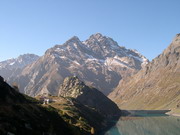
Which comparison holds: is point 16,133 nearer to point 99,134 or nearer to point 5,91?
point 5,91

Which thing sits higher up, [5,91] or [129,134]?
[5,91]

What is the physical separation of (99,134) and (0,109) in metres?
113

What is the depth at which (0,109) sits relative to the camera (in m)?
56.2

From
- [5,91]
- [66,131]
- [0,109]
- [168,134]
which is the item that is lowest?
[168,134]

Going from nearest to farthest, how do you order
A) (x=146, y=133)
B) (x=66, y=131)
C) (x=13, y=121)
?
(x=13, y=121) < (x=66, y=131) < (x=146, y=133)

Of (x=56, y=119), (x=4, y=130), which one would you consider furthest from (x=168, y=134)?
(x=4, y=130)

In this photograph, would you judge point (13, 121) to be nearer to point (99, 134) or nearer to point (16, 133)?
point (16, 133)

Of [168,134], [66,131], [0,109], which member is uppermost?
[0,109]

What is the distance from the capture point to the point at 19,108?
2677 inches

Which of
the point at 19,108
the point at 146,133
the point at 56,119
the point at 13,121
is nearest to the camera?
the point at 13,121

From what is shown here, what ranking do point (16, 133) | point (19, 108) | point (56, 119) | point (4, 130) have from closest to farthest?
point (4, 130), point (16, 133), point (19, 108), point (56, 119)

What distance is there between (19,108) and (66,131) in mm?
23445

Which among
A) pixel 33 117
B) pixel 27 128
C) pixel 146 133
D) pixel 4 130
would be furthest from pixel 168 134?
pixel 4 130

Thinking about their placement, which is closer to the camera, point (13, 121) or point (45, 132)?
point (13, 121)
